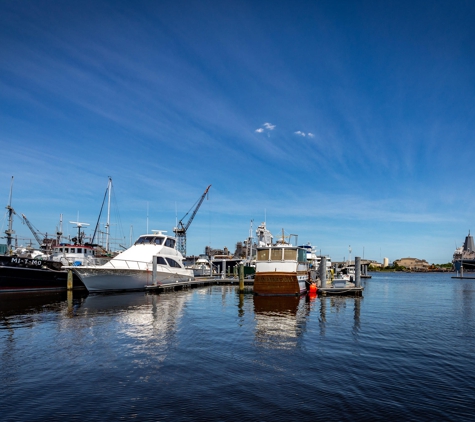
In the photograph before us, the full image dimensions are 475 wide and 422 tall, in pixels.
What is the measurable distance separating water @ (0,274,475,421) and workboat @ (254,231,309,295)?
10150 millimetres

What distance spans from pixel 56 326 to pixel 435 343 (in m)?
18.9

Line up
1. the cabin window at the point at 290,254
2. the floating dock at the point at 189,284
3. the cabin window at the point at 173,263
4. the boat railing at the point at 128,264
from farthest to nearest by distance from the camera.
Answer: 1. the cabin window at the point at 173,263
2. the floating dock at the point at 189,284
3. the boat railing at the point at 128,264
4. the cabin window at the point at 290,254

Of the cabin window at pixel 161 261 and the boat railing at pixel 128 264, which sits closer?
the boat railing at pixel 128 264

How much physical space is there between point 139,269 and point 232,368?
27.4 m

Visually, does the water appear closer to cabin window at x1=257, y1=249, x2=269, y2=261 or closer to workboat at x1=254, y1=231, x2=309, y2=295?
workboat at x1=254, y1=231, x2=309, y2=295

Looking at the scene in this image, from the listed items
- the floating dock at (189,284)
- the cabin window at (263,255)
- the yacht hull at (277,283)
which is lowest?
the floating dock at (189,284)

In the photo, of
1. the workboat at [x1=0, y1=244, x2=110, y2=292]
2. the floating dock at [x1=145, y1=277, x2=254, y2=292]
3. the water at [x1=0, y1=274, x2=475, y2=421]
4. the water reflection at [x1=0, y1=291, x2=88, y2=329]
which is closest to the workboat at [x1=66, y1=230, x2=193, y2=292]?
the floating dock at [x1=145, y1=277, x2=254, y2=292]

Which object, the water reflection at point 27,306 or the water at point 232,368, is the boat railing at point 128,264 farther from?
the water at point 232,368

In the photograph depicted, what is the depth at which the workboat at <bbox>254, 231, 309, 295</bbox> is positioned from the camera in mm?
33062

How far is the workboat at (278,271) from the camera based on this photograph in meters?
33.1

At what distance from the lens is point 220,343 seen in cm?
1548

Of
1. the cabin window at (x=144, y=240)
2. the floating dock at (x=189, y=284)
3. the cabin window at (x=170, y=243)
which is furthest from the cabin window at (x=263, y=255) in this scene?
the cabin window at (x=144, y=240)

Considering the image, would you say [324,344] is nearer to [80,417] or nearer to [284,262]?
[80,417]

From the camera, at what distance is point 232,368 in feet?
39.0
